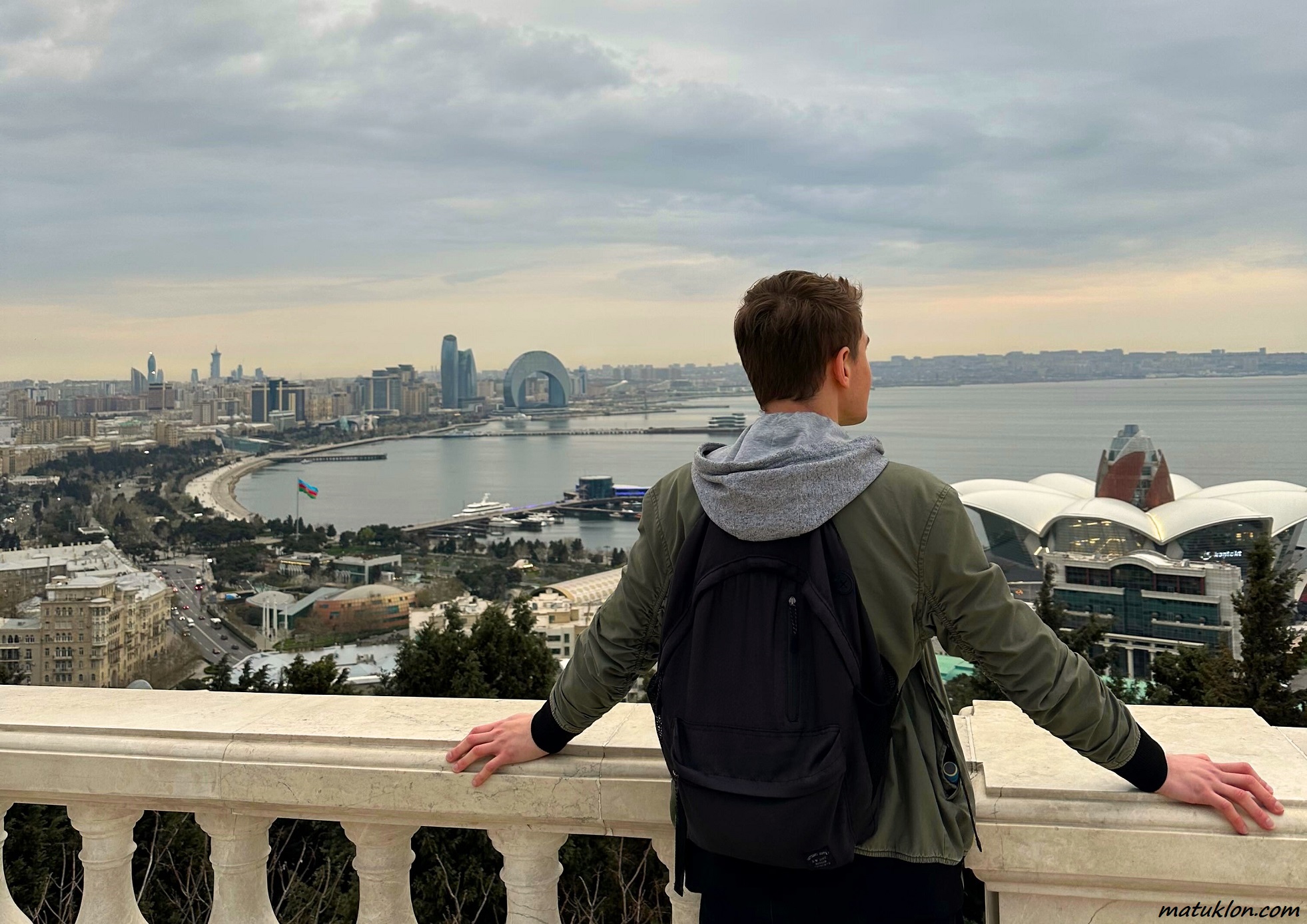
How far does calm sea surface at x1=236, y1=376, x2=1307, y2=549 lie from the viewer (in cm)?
4803

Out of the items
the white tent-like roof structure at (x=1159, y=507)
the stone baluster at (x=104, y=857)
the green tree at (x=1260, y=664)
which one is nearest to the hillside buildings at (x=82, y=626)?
the green tree at (x=1260, y=664)

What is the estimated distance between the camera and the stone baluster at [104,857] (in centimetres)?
130

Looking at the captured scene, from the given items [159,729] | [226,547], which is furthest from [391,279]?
[159,729]

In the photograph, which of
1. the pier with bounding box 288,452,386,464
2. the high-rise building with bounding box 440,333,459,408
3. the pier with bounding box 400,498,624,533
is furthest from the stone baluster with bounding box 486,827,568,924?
the high-rise building with bounding box 440,333,459,408

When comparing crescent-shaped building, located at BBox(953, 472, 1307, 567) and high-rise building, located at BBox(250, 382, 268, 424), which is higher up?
high-rise building, located at BBox(250, 382, 268, 424)

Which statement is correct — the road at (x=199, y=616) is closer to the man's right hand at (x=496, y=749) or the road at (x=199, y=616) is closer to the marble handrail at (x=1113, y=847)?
the man's right hand at (x=496, y=749)

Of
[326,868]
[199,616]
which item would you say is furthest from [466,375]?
[326,868]

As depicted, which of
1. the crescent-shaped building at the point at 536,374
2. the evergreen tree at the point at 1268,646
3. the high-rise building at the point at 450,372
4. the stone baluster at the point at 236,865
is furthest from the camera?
the high-rise building at the point at 450,372

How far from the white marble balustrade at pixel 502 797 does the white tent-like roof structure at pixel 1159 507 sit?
26.0 metres

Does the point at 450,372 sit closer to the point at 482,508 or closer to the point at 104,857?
the point at 482,508

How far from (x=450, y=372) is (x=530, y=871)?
76520mm

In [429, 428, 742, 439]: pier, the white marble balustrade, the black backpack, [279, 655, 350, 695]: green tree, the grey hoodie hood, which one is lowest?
[279, 655, 350, 695]: green tree

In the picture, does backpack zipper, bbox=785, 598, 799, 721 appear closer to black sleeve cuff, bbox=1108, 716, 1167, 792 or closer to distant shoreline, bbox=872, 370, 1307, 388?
black sleeve cuff, bbox=1108, 716, 1167, 792

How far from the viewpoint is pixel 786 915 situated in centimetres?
98
